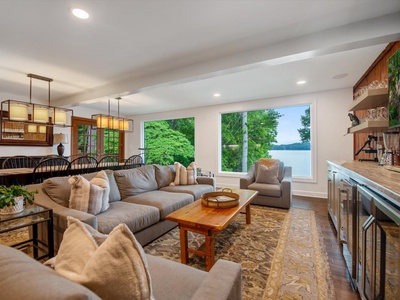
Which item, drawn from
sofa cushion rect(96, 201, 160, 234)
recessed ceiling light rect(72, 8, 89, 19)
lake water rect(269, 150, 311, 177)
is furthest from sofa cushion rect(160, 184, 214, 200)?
lake water rect(269, 150, 311, 177)

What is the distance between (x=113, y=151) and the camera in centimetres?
736

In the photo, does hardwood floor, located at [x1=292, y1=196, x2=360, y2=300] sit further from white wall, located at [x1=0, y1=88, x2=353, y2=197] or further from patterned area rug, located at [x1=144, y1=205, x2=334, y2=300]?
white wall, located at [x1=0, y1=88, x2=353, y2=197]

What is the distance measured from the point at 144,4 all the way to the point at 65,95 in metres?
4.16

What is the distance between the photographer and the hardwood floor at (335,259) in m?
1.63

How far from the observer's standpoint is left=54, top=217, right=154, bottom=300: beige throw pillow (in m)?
0.62

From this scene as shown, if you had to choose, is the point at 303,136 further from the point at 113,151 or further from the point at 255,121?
the point at 113,151

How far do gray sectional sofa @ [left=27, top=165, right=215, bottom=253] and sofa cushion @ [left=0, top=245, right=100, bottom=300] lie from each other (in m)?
1.24

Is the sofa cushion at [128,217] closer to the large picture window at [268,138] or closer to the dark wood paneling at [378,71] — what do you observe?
the dark wood paneling at [378,71]

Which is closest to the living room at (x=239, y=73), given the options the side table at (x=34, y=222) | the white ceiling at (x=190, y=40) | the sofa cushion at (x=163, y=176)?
the white ceiling at (x=190, y=40)

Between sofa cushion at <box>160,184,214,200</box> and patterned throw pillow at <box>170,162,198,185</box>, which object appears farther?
patterned throw pillow at <box>170,162,198,185</box>

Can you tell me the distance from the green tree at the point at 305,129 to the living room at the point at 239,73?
0.20 metres

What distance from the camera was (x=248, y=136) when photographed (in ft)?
19.0

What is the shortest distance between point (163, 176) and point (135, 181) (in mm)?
653

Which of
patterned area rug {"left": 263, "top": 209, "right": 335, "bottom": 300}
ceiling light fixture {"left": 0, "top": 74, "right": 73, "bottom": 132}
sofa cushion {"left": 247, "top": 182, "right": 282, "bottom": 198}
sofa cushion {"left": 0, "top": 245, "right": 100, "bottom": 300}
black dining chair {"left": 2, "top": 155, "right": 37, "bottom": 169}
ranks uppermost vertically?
ceiling light fixture {"left": 0, "top": 74, "right": 73, "bottom": 132}
